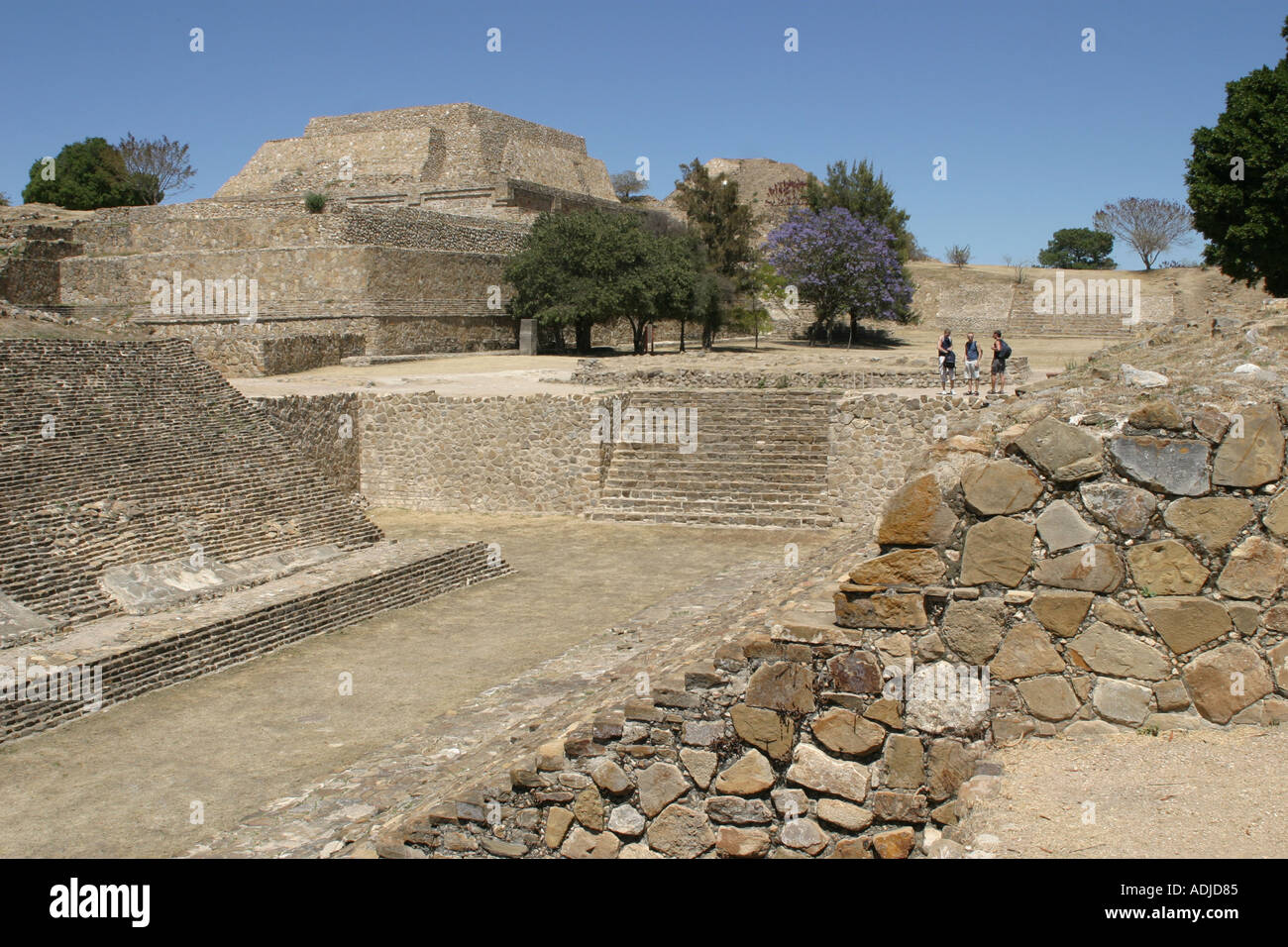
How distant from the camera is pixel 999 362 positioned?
51.3 ft

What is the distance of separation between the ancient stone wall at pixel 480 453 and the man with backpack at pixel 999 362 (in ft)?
18.8

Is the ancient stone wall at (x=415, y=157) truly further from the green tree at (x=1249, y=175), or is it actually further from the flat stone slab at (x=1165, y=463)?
the flat stone slab at (x=1165, y=463)

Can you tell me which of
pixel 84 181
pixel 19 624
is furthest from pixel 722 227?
pixel 19 624

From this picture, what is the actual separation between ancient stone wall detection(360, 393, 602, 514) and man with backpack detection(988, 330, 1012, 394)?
18.8 feet

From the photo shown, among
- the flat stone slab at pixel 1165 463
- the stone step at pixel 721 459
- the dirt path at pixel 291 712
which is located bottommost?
the dirt path at pixel 291 712

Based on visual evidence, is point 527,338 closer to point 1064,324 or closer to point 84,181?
point 1064,324

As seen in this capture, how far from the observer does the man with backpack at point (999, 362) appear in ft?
49.3

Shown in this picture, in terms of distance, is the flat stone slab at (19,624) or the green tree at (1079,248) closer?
the flat stone slab at (19,624)

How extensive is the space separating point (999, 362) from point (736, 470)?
3973mm

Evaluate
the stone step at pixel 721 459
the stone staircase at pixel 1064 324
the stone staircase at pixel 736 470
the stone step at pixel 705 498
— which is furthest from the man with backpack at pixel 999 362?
the stone staircase at pixel 1064 324

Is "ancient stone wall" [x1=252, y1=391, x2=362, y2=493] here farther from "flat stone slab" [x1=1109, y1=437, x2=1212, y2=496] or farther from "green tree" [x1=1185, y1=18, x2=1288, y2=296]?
"green tree" [x1=1185, y1=18, x2=1288, y2=296]

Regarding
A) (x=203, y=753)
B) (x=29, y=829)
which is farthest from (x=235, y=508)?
(x=29, y=829)

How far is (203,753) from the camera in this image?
7.75 metres
